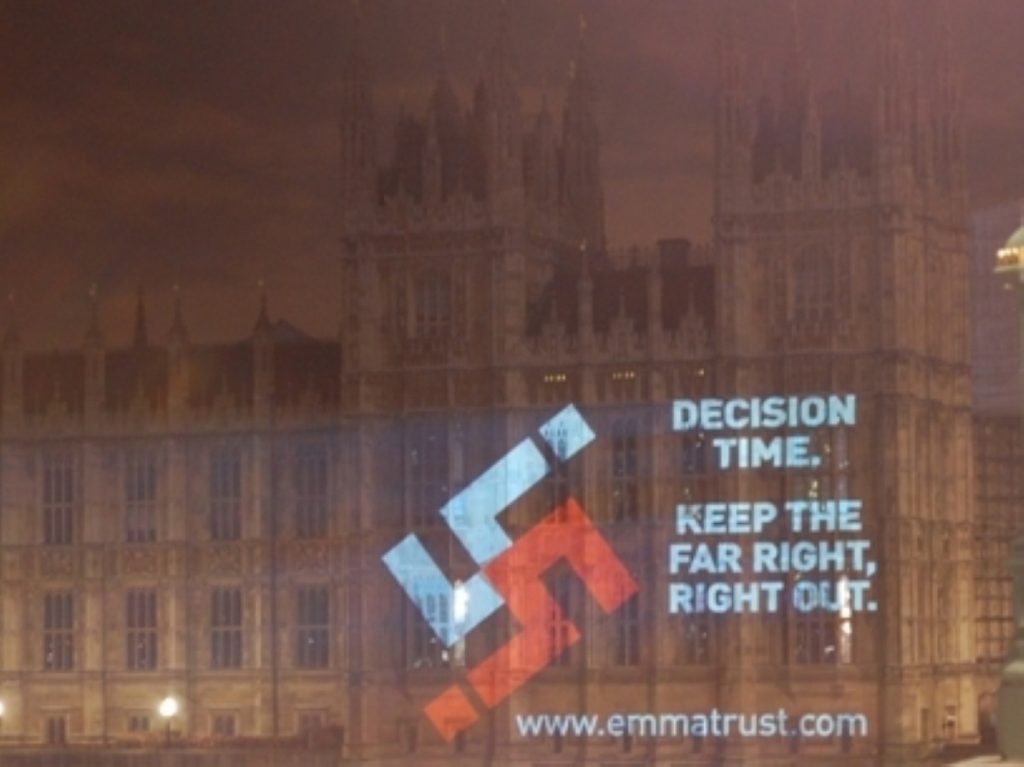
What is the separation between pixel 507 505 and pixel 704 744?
6.45 meters

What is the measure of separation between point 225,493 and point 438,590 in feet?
19.2

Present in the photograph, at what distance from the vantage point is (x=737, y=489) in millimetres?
60344

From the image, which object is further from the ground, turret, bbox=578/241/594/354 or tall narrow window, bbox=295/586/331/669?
turret, bbox=578/241/594/354

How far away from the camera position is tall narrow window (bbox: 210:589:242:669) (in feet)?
212

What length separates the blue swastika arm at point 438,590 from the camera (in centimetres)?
6222

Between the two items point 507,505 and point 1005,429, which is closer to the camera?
point 507,505

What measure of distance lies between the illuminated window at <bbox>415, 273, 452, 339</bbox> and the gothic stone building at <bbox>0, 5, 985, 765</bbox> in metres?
0.12

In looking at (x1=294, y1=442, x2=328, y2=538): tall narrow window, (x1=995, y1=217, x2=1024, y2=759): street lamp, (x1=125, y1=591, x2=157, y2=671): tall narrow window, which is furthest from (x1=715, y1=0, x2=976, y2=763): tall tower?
(x1=995, y1=217, x2=1024, y2=759): street lamp

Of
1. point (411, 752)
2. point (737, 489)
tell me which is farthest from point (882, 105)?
point (411, 752)

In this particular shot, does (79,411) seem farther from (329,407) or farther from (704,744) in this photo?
(704,744)

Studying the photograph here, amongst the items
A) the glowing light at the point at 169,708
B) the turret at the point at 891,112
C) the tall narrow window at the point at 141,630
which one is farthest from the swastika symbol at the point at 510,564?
the turret at the point at 891,112

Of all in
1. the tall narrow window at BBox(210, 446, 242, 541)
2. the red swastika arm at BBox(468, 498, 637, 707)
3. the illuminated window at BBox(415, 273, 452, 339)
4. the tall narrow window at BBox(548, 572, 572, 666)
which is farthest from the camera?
the tall narrow window at BBox(210, 446, 242, 541)

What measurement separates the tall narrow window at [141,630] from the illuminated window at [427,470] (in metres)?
6.80

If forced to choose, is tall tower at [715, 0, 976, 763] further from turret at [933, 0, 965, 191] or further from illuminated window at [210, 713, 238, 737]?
illuminated window at [210, 713, 238, 737]
